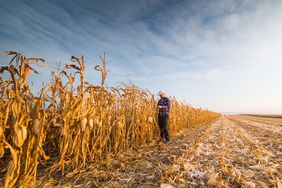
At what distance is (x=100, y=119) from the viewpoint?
347 centimetres

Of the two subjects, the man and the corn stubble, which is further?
the man

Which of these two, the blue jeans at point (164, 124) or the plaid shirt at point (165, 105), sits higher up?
the plaid shirt at point (165, 105)

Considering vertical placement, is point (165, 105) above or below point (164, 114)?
above

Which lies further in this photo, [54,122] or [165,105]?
[165,105]

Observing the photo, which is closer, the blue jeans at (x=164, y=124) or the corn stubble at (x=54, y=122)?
the corn stubble at (x=54, y=122)

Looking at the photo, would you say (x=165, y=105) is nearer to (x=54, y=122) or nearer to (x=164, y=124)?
(x=164, y=124)

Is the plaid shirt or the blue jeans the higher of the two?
the plaid shirt

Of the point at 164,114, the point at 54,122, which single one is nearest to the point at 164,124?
the point at 164,114

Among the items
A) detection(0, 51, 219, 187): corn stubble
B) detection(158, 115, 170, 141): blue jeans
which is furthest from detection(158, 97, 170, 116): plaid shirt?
detection(0, 51, 219, 187): corn stubble

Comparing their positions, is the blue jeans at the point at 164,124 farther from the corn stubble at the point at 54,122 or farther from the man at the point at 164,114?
the corn stubble at the point at 54,122

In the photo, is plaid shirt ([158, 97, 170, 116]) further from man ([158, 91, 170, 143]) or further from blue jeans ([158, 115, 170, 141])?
blue jeans ([158, 115, 170, 141])

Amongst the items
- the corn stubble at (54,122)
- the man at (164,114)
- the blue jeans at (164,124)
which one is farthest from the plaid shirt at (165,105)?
the corn stubble at (54,122)

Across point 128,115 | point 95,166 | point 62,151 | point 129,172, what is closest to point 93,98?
point 62,151

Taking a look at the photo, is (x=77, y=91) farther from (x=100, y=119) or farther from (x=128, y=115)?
(x=128, y=115)
